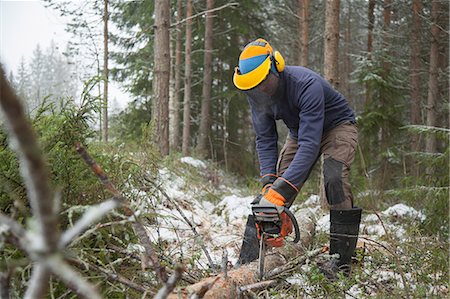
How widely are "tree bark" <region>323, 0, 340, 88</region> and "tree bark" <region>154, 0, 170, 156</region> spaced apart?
2.76m

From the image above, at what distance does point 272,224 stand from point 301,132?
2.50ft

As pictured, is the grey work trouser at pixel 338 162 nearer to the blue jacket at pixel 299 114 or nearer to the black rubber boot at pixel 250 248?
the blue jacket at pixel 299 114

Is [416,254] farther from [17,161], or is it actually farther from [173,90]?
[173,90]

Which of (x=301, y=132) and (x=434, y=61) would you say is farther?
(x=434, y=61)

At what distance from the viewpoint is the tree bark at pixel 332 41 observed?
22.5ft

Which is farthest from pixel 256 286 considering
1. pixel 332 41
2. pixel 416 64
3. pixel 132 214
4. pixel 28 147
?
pixel 416 64

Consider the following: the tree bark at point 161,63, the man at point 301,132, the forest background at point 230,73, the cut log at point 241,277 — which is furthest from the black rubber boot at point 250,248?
the tree bark at point 161,63

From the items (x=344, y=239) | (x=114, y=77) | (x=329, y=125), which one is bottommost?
(x=344, y=239)

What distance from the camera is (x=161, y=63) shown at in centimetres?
751

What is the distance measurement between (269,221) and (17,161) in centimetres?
158

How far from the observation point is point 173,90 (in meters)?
13.0

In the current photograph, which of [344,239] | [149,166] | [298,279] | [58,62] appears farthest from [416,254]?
[58,62]

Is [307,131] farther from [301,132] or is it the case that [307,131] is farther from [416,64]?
[416,64]

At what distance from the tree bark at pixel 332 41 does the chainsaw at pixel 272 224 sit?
4470 millimetres
